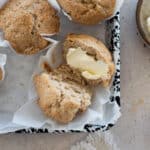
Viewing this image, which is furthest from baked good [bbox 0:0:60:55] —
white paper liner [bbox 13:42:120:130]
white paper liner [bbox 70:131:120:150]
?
white paper liner [bbox 70:131:120:150]

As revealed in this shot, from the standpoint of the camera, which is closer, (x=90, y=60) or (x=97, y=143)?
(x=90, y=60)

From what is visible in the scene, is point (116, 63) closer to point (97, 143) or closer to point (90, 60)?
point (90, 60)

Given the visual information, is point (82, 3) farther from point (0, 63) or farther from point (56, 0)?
point (0, 63)

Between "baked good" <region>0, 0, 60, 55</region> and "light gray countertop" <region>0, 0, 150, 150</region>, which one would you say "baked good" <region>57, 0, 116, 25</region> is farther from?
"light gray countertop" <region>0, 0, 150, 150</region>

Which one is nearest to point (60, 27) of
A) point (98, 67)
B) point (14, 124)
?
point (98, 67)

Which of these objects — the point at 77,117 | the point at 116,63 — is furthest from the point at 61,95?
the point at 116,63

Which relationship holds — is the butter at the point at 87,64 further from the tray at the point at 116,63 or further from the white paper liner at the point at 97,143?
the white paper liner at the point at 97,143
